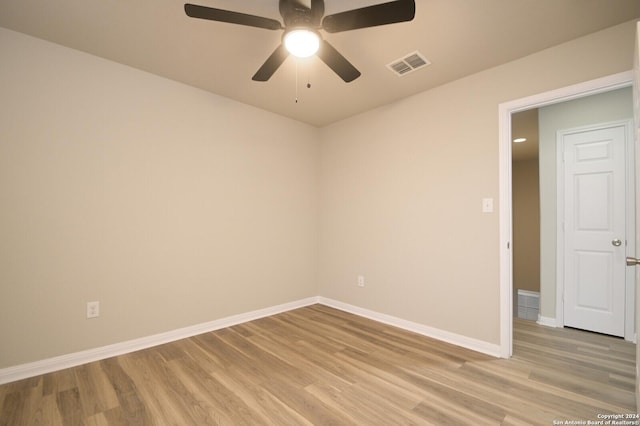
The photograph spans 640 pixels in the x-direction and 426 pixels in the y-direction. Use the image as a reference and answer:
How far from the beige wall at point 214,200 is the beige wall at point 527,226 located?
3918 millimetres

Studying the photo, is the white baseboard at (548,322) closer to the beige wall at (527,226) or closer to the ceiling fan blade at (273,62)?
the beige wall at (527,226)

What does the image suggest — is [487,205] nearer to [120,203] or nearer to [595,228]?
[595,228]

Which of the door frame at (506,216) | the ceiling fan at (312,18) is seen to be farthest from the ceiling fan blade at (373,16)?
the door frame at (506,216)

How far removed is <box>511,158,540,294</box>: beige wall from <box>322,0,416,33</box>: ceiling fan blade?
5.43 meters

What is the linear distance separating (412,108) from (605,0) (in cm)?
146

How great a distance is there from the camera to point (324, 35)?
203 cm

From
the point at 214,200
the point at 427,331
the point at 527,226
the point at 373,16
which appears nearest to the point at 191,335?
the point at 214,200

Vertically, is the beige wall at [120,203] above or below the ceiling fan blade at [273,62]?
below

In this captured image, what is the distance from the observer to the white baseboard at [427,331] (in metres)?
2.37

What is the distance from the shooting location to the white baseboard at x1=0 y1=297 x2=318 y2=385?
1.95 meters

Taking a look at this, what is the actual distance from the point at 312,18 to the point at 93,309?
263cm

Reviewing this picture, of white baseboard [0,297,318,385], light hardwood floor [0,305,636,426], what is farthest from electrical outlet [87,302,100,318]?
light hardwood floor [0,305,636,426]

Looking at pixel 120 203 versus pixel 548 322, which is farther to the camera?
pixel 548 322

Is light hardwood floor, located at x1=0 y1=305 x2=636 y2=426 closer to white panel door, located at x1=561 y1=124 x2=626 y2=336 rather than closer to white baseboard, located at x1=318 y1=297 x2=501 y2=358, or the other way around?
white baseboard, located at x1=318 y1=297 x2=501 y2=358
